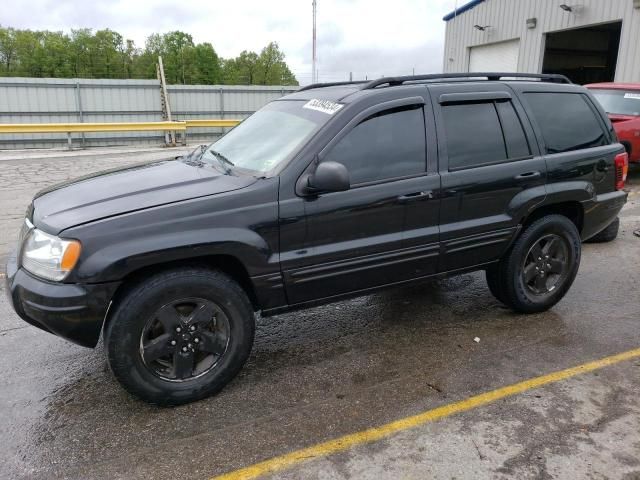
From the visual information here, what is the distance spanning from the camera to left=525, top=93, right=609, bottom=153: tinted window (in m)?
4.11

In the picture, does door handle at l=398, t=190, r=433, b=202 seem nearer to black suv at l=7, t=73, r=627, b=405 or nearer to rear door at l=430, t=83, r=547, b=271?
black suv at l=7, t=73, r=627, b=405

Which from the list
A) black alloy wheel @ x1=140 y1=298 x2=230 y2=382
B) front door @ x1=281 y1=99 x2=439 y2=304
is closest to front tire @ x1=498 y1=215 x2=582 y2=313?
front door @ x1=281 y1=99 x2=439 y2=304

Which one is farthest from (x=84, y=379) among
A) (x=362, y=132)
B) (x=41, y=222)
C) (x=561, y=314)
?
(x=561, y=314)

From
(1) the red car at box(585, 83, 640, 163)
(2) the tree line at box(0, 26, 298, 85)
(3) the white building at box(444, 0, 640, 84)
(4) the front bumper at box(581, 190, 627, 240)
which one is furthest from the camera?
(2) the tree line at box(0, 26, 298, 85)

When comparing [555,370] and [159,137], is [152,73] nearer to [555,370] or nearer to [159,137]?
[159,137]

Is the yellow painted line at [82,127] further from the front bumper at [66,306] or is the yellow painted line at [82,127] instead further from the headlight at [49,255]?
the front bumper at [66,306]

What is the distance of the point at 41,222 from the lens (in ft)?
9.59

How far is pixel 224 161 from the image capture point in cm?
364

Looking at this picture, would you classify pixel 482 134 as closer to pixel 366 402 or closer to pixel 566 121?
pixel 566 121

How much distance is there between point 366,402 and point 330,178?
51.4 inches

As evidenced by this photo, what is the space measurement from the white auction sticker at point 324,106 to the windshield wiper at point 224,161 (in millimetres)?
653

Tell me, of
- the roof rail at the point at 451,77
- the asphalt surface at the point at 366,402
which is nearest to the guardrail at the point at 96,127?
the roof rail at the point at 451,77

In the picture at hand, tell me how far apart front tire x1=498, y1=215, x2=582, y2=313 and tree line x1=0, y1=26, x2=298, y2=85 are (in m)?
59.3

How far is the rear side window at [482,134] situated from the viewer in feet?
12.1
